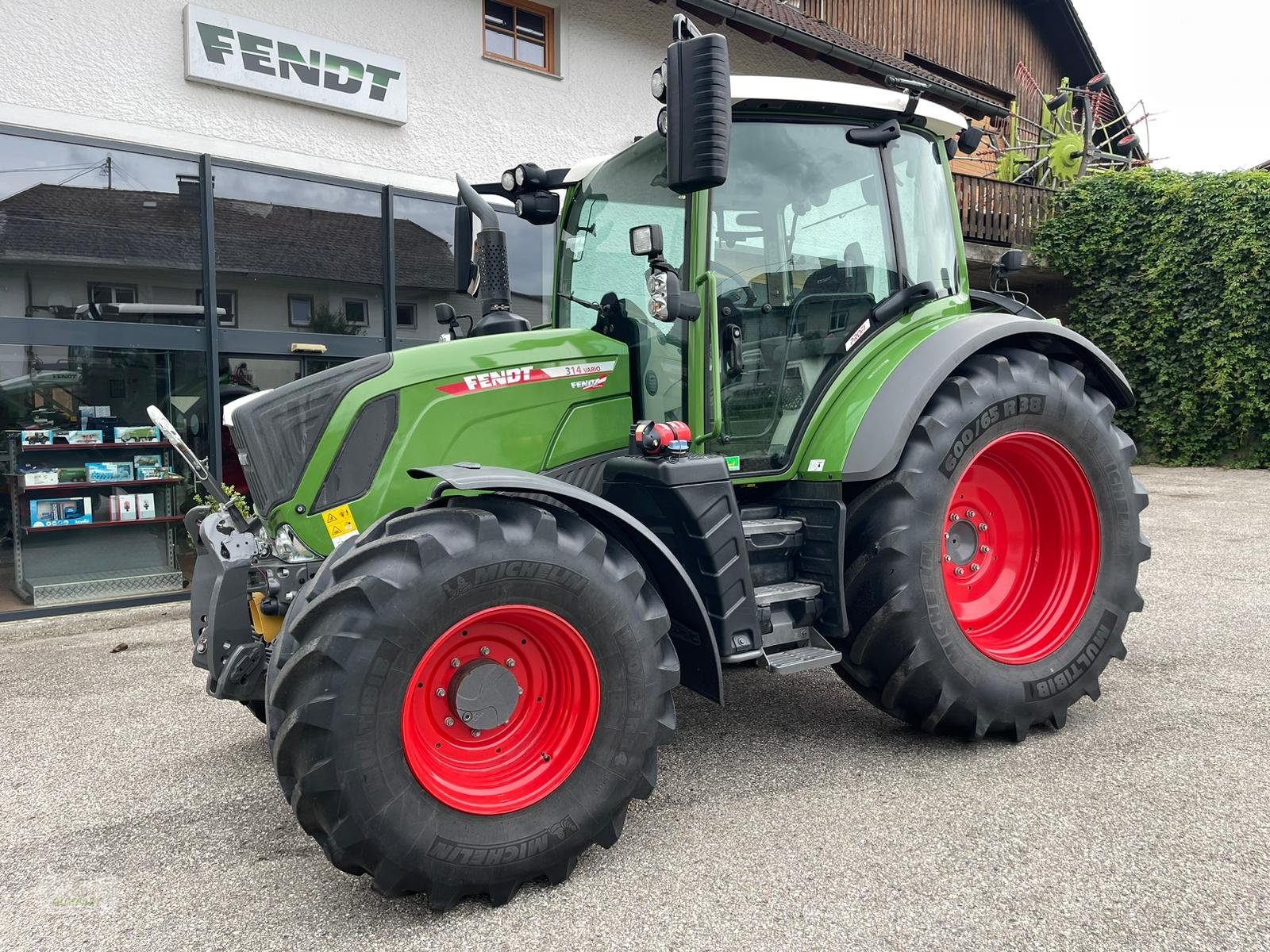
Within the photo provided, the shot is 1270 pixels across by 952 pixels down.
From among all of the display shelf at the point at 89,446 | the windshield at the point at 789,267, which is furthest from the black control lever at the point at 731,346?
the display shelf at the point at 89,446

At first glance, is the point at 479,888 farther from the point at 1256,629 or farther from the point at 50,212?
the point at 50,212

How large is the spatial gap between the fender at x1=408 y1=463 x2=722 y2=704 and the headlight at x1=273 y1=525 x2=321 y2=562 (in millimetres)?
497

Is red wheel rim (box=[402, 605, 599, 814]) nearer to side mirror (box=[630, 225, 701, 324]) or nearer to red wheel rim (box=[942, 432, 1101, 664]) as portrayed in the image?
side mirror (box=[630, 225, 701, 324])

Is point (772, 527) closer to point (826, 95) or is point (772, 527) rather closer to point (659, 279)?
point (659, 279)

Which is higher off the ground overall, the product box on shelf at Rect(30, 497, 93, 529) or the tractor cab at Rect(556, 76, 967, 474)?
the tractor cab at Rect(556, 76, 967, 474)

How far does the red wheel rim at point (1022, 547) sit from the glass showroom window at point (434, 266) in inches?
183

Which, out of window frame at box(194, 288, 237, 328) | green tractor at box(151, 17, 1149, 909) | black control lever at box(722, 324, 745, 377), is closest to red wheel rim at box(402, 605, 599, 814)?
green tractor at box(151, 17, 1149, 909)

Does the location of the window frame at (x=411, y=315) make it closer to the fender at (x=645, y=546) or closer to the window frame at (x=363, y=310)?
the window frame at (x=363, y=310)

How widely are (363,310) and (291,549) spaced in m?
4.93

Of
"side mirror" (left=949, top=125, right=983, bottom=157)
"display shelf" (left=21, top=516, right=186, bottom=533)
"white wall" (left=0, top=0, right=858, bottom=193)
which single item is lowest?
"display shelf" (left=21, top=516, right=186, bottom=533)

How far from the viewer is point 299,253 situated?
712cm

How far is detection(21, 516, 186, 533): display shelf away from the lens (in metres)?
6.40

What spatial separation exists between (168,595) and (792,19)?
8414 millimetres

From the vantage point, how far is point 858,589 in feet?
10.2
